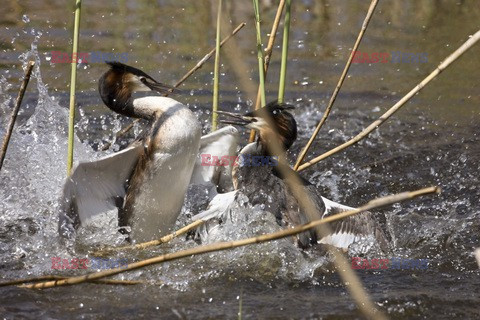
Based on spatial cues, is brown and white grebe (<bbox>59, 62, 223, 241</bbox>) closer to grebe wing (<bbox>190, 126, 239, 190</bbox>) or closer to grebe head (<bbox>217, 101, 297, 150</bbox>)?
grebe wing (<bbox>190, 126, 239, 190</bbox>)

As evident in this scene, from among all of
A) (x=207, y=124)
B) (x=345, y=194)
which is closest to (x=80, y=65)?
(x=207, y=124)

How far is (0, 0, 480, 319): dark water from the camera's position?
4297mm

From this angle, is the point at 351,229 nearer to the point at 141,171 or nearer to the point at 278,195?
the point at 278,195

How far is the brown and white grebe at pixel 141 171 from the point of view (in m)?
4.80

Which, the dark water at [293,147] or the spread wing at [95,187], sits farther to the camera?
the spread wing at [95,187]

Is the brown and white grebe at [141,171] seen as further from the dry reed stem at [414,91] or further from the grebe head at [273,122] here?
the dry reed stem at [414,91]

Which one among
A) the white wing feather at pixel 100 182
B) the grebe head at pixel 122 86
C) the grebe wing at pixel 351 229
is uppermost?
the grebe head at pixel 122 86

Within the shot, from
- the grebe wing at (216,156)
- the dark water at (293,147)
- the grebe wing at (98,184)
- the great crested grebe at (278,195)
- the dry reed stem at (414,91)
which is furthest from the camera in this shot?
the grebe wing at (216,156)

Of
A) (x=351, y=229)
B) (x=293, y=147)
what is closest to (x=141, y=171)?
(x=351, y=229)

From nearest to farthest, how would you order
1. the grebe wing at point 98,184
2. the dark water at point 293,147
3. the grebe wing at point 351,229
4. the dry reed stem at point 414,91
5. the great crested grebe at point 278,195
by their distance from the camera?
1. the dry reed stem at point 414,91
2. the dark water at point 293,147
3. the grebe wing at point 98,184
4. the great crested grebe at point 278,195
5. the grebe wing at point 351,229

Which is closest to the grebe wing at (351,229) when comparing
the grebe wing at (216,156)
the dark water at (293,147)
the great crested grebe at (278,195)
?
the great crested grebe at (278,195)

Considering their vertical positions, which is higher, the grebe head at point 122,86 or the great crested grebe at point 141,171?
the grebe head at point 122,86

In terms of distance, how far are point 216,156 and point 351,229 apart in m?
0.97

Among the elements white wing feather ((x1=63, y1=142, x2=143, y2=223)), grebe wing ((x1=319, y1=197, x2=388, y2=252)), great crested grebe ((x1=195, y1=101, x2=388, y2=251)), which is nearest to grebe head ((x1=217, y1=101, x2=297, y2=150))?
great crested grebe ((x1=195, y1=101, x2=388, y2=251))
